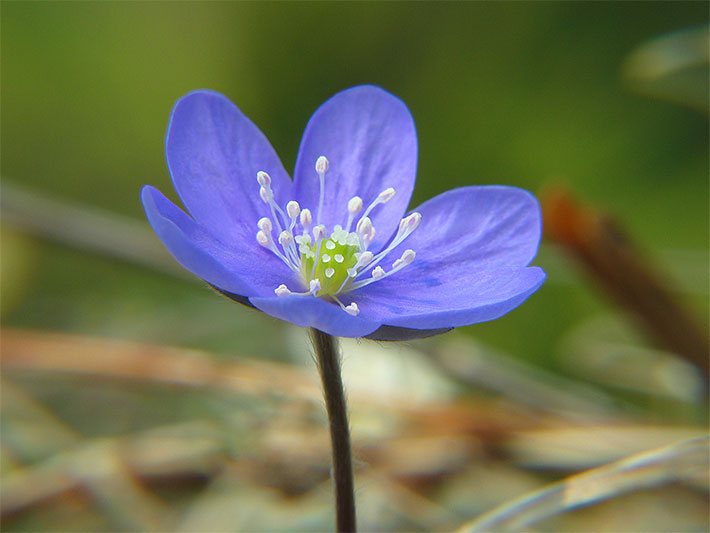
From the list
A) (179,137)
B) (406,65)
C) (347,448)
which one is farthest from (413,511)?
(406,65)

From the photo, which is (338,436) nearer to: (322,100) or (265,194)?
(265,194)

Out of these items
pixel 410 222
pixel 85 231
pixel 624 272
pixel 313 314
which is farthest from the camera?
pixel 85 231

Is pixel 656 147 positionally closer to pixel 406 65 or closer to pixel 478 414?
pixel 406 65

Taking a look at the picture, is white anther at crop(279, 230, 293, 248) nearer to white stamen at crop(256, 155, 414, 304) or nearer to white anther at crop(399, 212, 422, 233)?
white stamen at crop(256, 155, 414, 304)

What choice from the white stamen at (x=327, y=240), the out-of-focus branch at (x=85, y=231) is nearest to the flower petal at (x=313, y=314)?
the white stamen at (x=327, y=240)

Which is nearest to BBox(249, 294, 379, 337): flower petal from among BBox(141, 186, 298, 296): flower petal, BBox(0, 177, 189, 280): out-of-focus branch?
BBox(141, 186, 298, 296): flower petal

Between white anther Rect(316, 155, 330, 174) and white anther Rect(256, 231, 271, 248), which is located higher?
white anther Rect(316, 155, 330, 174)

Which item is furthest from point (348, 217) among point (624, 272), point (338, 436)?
point (624, 272)
